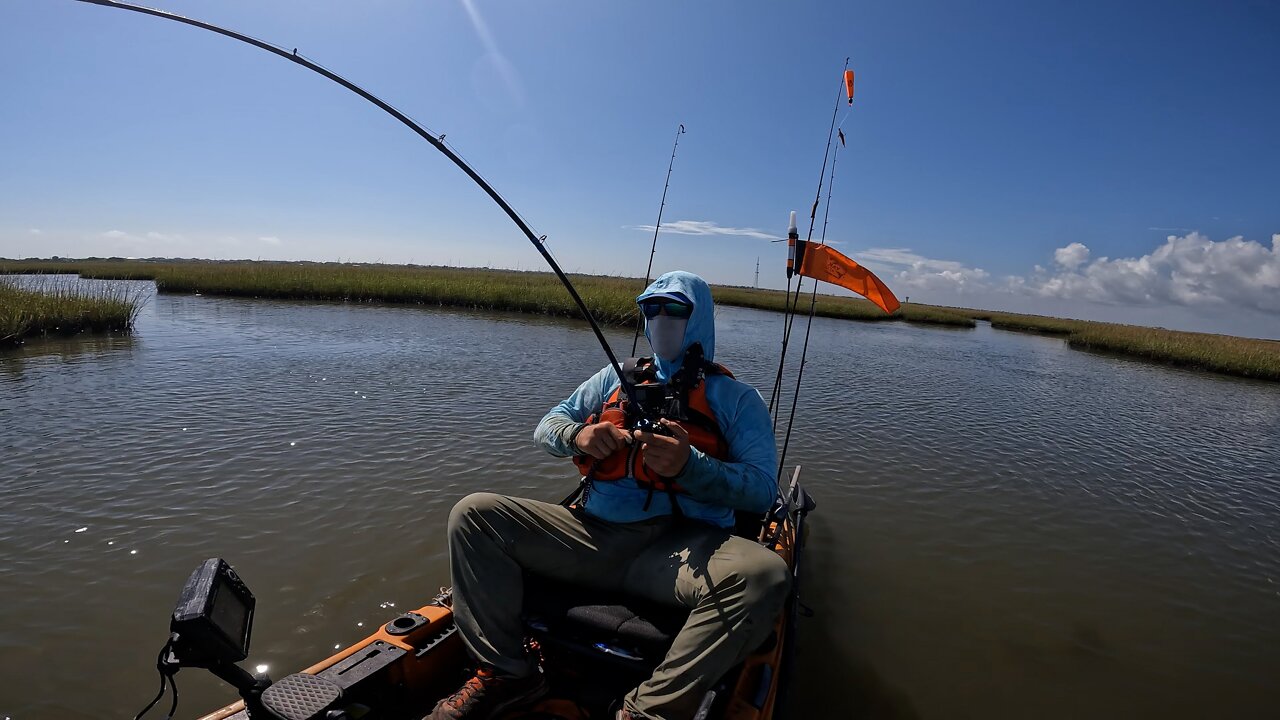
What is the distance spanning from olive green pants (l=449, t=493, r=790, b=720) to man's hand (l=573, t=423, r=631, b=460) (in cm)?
43

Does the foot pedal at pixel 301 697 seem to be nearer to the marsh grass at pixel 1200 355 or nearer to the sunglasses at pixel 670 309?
the sunglasses at pixel 670 309

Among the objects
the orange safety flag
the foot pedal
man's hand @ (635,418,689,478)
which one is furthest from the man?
the orange safety flag

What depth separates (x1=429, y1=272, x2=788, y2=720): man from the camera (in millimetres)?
2422

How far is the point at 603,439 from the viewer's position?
114 inches

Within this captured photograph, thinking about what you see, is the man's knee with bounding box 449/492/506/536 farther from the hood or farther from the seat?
the hood

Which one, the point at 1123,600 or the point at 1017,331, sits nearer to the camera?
the point at 1123,600

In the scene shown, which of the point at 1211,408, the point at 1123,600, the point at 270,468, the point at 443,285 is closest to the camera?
the point at 1123,600

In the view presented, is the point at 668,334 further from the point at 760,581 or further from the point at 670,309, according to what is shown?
the point at 760,581

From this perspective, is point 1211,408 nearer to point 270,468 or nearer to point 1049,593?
point 1049,593

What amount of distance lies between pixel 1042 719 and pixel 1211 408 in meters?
17.7

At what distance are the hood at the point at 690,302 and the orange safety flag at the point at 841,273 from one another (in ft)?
6.50

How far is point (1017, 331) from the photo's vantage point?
52469mm

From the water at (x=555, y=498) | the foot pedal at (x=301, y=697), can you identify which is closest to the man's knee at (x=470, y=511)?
the foot pedal at (x=301, y=697)

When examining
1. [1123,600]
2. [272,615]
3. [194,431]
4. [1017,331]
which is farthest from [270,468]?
[1017,331]
